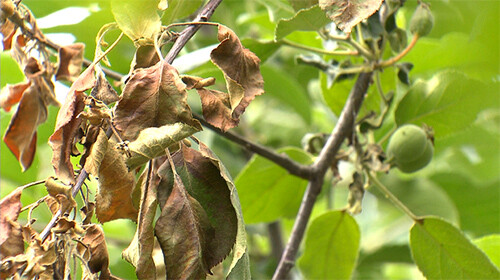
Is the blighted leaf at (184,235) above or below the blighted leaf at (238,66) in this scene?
below

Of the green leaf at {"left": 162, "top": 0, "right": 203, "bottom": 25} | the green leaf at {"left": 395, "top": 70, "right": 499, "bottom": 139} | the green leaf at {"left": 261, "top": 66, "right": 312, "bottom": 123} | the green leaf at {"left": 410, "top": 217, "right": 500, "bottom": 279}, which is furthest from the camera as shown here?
the green leaf at {"left": 261, "top": 66, "right": 312, "bottom": 123}

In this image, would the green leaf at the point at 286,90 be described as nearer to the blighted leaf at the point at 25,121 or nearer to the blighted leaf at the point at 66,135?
the blighted leaf at the point at 25,121

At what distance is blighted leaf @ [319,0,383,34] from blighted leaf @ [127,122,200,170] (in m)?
0.17

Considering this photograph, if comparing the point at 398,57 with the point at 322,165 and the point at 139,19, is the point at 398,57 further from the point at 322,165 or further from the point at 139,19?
the point at 139,19

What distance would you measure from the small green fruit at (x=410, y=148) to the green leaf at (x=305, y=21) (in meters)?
0.28

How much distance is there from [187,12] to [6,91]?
0.26 metres

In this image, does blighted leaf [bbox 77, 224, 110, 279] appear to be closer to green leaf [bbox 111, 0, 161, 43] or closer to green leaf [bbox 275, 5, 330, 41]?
green leaf [bbox 111, 0, 161, 43]

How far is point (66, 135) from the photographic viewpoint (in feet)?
1.75

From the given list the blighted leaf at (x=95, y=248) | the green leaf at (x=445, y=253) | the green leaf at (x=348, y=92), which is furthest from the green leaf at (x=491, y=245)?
the blighted leaf at (x=95, y=248)

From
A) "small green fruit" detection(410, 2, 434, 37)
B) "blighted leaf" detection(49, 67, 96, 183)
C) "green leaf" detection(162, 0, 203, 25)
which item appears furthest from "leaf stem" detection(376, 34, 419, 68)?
"blighted leaf" detection(49, 67, 96, 183)

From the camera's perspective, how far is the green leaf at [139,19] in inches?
22.9

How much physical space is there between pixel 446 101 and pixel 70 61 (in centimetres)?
62

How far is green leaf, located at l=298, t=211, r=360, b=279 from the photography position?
1.09 metres

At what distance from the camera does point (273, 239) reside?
1.55 metres
